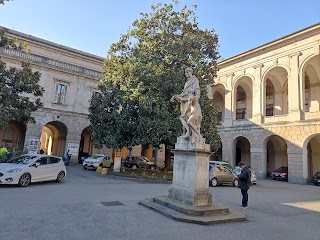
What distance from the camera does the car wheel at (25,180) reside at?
11.6 m

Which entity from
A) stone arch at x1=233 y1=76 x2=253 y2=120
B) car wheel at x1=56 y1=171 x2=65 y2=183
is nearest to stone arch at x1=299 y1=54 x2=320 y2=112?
stone arch at x1=233 y1=76 x2=253 y2=120

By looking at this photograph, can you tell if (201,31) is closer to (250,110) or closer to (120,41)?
(120,41)

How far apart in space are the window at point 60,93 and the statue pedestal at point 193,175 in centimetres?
2367

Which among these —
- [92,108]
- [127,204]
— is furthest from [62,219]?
[92,108]

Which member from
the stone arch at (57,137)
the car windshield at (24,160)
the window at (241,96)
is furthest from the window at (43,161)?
the window at (241,96)

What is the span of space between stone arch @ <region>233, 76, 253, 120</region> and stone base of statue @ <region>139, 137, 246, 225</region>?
2387 cm

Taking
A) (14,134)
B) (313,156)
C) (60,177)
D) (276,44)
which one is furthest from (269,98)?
(14,134)

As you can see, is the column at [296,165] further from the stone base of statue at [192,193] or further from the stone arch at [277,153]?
the stone base of statue at [192,193]

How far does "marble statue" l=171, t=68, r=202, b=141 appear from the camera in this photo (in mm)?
8312

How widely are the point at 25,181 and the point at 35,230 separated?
7.50m

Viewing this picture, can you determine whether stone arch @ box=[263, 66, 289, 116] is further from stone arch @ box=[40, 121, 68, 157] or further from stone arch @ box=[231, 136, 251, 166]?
stone arch @ box=[40, 121, 68, 157]

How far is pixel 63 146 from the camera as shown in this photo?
97.8ft

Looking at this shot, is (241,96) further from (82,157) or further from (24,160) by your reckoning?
(24,160)

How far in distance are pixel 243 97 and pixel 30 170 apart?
89.6ft
